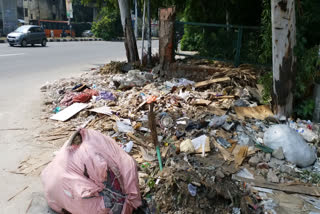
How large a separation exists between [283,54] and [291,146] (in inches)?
59.2

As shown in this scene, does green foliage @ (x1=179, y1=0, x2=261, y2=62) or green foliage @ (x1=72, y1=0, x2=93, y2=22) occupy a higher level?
green foliage @ (x1=72, y1=0, x2=93, y2=22)

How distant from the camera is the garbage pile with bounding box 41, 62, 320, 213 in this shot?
2494 millimetres

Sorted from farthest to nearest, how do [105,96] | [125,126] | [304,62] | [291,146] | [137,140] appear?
[105,96] < [304,62] < [125,126] < [137,140] < [291,146]

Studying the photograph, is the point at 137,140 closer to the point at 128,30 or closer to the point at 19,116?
the point at 19,116

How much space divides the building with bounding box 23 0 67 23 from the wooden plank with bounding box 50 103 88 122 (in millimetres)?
35875

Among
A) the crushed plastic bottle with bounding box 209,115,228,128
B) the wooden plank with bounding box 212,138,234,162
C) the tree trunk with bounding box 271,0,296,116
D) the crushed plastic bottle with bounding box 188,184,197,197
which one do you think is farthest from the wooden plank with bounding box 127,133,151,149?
the tree trunk with bounding box 271,0,296,116

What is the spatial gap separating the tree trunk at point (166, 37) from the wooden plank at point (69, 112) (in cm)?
272

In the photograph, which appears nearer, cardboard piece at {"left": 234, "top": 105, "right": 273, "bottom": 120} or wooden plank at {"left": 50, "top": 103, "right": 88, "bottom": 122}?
cardboard piece at {"left": 234, "top": 105, "right": 273, "bottom": 120}

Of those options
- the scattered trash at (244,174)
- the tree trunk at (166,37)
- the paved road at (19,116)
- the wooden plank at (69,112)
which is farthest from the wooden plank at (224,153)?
the tree trunk at (166,37)

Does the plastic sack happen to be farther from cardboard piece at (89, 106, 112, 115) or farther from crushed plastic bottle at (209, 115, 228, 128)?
cardboard piece at (89, 106, 112, 115)

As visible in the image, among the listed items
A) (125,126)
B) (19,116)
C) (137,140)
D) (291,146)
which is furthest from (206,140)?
(19,116)

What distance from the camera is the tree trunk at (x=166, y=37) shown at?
6926 mm

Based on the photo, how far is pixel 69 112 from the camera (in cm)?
492

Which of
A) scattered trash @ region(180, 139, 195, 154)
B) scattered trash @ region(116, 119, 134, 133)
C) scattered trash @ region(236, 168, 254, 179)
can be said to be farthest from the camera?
scattered trash @ region(116, 119, 134, 133)
